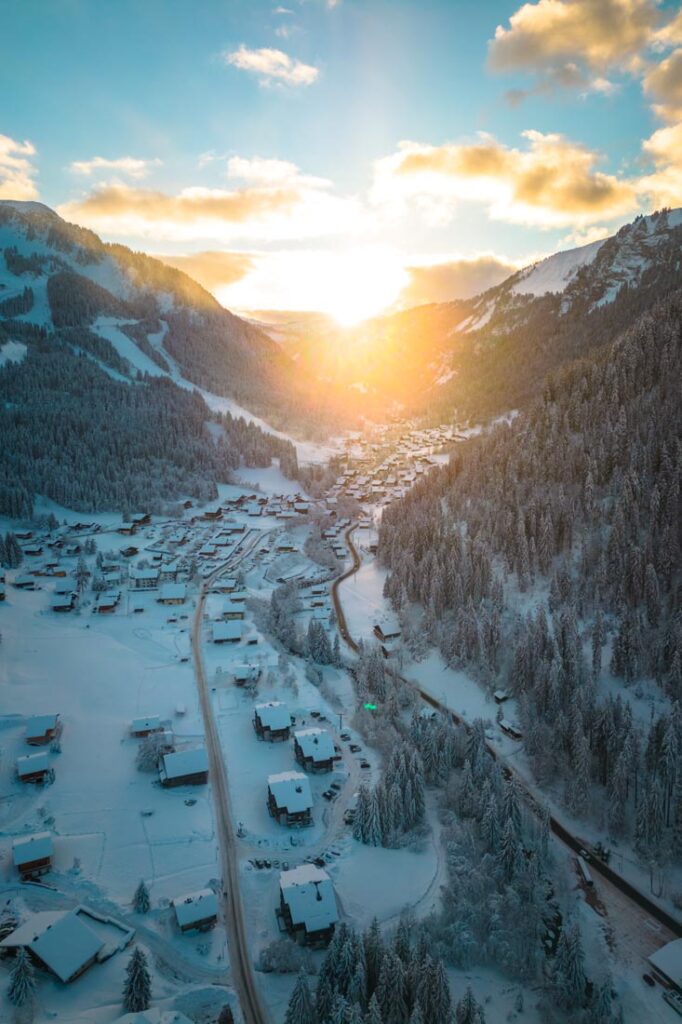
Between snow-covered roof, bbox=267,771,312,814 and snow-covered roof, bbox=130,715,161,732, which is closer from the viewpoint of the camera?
snow-covered roof, bbox=267,771,312,814

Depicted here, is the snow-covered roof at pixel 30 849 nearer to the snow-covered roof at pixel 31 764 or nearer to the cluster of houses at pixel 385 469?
the snow-covered roof at pixel 31 764

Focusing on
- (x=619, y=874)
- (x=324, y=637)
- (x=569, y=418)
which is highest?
(x=569, y=418)

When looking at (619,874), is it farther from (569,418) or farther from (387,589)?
(569,418)

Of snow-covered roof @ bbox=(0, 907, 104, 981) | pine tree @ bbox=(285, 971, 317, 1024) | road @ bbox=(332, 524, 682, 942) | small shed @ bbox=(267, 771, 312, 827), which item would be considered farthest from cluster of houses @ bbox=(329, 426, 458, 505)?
pine tree @ bbox=(285, 971, 317, 1024)

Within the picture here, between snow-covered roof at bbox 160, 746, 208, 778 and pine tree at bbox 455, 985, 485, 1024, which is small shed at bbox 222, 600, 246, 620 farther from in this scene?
pine tree at bbox 455, 985, 485, 1024

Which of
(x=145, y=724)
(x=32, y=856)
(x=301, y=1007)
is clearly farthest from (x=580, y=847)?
(x=32, y=856)

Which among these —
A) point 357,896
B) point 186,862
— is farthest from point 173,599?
point 357,896

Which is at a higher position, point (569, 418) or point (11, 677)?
point (569, 418)
